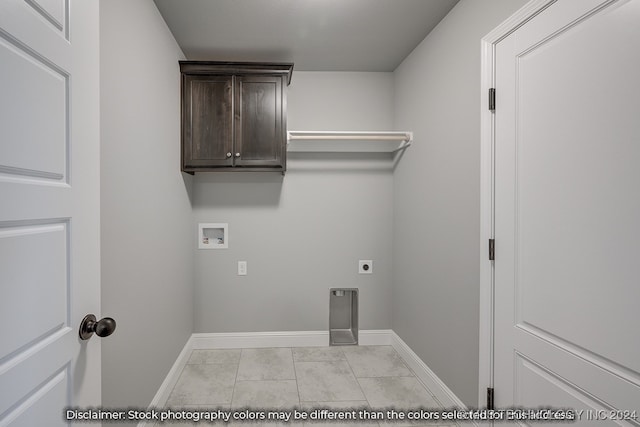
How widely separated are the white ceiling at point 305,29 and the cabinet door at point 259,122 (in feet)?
0.91

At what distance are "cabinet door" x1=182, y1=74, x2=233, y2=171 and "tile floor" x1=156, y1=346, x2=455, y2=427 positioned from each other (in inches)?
64.5

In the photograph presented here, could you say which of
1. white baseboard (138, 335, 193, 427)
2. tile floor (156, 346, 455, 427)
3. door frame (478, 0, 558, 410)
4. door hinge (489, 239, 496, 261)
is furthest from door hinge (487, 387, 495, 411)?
white baseboard (138, 335, 193, 427)

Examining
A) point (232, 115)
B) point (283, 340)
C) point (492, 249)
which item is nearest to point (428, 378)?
point (492, 249)

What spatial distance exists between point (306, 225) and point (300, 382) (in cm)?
131

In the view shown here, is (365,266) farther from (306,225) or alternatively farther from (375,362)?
(375,362)

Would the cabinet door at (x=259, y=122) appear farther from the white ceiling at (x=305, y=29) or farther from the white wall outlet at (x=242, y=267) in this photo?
the white wall outlet at (x=242, y=267)

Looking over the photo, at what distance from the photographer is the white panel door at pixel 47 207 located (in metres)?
0.65

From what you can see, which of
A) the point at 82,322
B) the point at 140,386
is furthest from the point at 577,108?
the point at 140,386

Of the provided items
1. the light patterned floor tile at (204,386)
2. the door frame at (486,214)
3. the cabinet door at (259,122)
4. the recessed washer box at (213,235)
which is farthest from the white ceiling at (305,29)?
the light patterned floor tile at (204,386)

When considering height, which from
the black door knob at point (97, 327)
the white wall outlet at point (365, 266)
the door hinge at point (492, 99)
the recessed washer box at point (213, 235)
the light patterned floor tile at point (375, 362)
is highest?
the door hinge at point (492, 99)

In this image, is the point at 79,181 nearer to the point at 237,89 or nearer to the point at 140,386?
the point at 140,386

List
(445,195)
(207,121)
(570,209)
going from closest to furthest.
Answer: (570,209)
(445,195)
(207,121)

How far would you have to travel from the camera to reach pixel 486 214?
1647 mm

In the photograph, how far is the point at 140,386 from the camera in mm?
1718
